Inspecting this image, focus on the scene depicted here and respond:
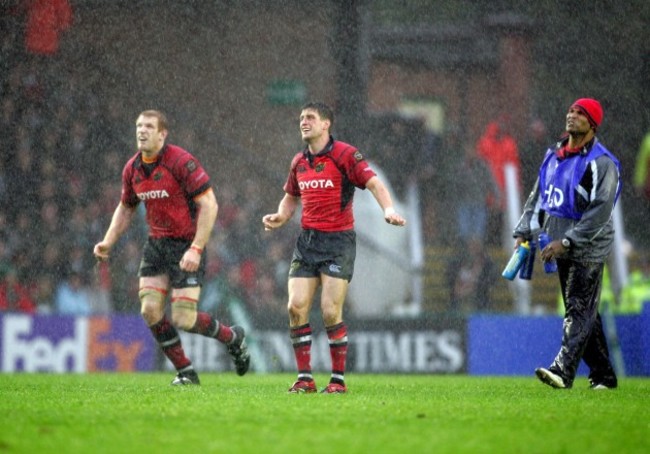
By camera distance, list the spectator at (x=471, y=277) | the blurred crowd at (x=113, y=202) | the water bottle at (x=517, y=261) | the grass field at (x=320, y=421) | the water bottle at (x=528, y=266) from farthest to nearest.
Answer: the spectator at (x=471, y=277), the blurred crowd at (x=113, y=202), the water bottle at (x=528, y=266), the water bottle at (x=517, y=261), the grass field at (x=320, y=421)

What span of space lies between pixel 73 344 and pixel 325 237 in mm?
7487

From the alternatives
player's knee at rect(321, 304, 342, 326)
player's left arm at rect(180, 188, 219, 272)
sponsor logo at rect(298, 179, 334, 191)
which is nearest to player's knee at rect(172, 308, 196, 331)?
player's left arm at rect(180, 188, 219, 272)

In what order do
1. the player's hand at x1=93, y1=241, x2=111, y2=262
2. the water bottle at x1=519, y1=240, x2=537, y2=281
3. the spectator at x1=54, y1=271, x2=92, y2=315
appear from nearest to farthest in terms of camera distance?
1. the water bottle at x1=519, y1=240, x2=537, y2=281
2. the player's hand at x1=93, y1=241, x2=111, y2=262
3. the spectator at x1=54, y1=271, x2=92, y2=315

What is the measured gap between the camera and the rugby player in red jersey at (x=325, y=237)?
9.82 metres

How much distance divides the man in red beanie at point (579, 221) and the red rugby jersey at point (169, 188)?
9.63ft

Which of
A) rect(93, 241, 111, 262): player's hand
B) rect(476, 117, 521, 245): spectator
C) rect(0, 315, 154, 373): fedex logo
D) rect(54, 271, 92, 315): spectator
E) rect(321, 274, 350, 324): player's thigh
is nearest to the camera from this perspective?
rect(321, 274, 350, 324): player's thigh

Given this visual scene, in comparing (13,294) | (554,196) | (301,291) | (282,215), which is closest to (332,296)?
(301,291)

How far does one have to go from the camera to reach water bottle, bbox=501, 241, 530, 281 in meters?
10.5

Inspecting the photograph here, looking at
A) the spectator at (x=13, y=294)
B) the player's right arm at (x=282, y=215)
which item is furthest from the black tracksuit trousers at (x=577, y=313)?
the spectator at (x=13, y=294)

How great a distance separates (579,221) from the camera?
10031 mm

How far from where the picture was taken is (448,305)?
62.5ft

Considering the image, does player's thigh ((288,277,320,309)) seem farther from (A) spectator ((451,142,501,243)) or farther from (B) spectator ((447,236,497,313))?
(A) spectator ((451,142,501,243))

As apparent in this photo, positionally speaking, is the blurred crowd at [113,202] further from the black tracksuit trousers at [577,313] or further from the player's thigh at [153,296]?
the black tracksuit trousers at [577,313]

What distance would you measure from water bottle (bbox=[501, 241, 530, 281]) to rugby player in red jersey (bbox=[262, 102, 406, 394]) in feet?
4.45
